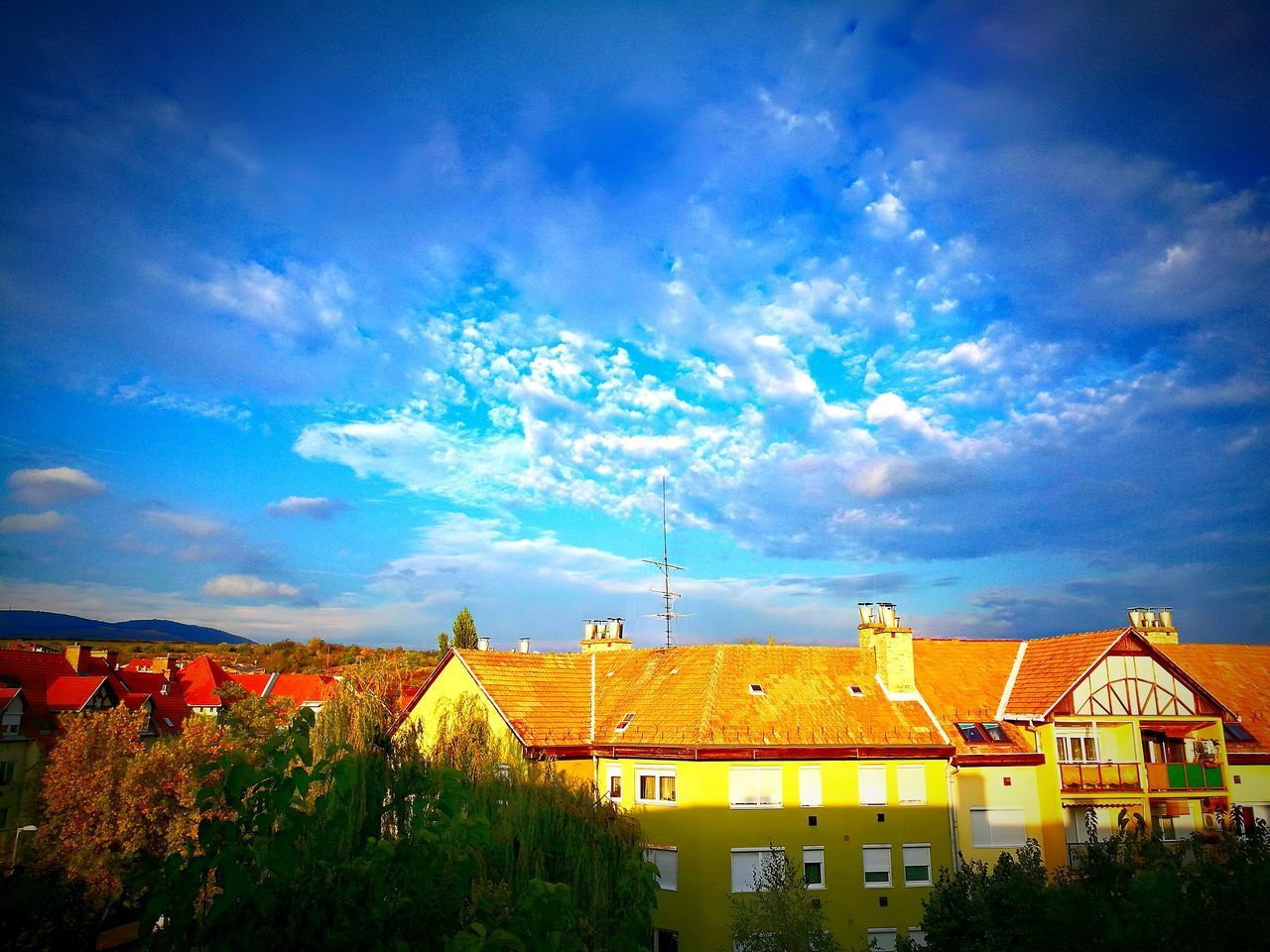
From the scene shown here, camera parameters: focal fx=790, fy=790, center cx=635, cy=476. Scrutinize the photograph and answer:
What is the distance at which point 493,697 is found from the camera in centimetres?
3103

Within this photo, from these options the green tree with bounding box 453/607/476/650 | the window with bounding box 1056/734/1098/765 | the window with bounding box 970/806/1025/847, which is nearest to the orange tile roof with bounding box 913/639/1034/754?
the window with bounding box 1056/734/1098/765

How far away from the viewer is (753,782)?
26656 millimetres

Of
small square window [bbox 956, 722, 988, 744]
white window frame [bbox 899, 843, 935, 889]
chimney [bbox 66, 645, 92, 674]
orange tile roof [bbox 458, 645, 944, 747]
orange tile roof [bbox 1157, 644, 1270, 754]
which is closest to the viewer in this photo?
white window frame [bbox 899, 843, 935, 889]

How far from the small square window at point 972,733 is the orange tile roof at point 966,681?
0.77ft

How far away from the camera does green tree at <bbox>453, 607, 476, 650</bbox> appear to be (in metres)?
69.6

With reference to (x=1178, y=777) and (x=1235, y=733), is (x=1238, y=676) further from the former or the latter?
(x=1178, y=777)

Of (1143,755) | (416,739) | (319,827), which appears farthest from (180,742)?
(1143,755)

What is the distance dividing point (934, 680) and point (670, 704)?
11173mm

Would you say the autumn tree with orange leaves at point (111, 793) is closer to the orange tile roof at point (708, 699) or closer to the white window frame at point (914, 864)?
the orange tile roof at point (708, 699)

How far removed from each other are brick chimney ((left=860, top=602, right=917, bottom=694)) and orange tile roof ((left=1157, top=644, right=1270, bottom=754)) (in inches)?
415

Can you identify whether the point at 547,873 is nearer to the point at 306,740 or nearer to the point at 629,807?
the point at 629,807

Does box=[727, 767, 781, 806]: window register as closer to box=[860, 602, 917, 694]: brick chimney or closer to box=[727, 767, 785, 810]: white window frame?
box=[727, 767, 785, 810]: white window frame

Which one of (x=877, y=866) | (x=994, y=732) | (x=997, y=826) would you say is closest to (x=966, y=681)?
(x=994, y=732)

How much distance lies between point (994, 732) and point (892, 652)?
4526mm
